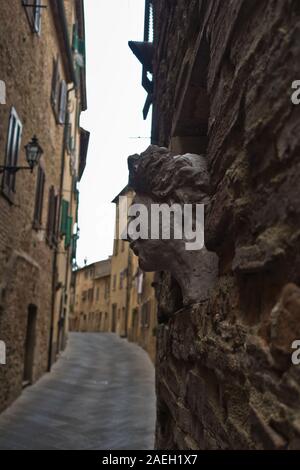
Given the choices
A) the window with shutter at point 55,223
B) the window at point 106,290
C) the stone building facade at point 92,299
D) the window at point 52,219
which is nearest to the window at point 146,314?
the window with shutter at point 55,223

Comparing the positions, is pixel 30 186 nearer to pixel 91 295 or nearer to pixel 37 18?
pixel 37 18

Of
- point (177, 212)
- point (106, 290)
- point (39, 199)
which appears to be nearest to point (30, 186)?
point (39, 199)

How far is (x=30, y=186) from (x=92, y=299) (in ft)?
113

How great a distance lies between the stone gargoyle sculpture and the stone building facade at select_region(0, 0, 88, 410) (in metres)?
4.81

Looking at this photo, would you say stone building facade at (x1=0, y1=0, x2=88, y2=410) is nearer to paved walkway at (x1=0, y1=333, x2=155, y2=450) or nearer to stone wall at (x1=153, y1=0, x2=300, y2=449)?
paved walkway at (x1=0, y1=333, x2=155, y2=450)

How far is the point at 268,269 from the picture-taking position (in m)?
1.39

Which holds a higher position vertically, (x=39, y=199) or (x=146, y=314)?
(x=39, y=199)

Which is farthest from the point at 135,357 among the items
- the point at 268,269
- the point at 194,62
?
the point at 268,269

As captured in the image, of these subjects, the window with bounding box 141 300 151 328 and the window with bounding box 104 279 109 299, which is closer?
the window with bounding box 141 300 151 328

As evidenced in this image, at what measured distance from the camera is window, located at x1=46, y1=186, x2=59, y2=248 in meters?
12.2

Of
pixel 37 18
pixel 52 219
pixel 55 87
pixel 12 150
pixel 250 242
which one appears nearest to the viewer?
pixel 250 242

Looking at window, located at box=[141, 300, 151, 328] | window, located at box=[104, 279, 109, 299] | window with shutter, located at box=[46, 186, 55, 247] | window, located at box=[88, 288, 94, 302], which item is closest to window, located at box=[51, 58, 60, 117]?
window with shutter, located at box=[46, 186, 55, 247]

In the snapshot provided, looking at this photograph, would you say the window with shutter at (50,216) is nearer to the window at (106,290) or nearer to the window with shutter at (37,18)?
the window with shutter at (37,18)

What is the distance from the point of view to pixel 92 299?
142ft
